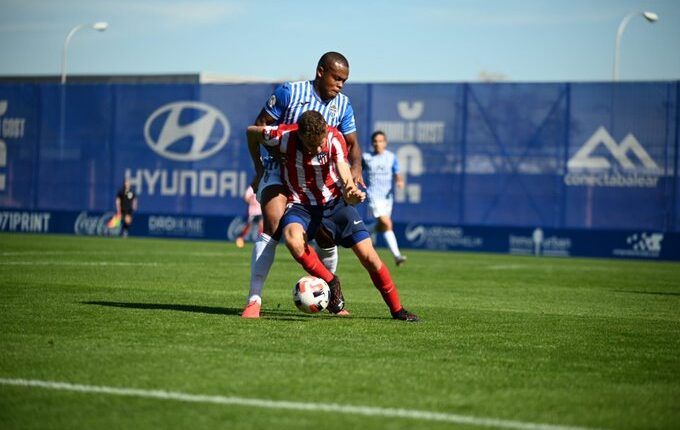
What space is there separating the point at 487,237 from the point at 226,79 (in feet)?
110

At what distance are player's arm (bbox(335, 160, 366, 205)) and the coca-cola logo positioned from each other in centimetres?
2906

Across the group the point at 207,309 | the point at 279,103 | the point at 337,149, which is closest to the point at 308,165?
the point at 337,149

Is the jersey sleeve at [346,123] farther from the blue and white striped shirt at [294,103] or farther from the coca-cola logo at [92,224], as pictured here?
the coca-cola logo at [92,224]

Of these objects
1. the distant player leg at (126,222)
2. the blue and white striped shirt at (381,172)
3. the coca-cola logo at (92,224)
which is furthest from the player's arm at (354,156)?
the coca-cola logo at (92,224)

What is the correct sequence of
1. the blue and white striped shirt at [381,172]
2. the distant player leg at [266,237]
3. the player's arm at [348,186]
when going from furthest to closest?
1. the blue and white striped shirt at [381,172]
2. the distant player leg at [266,237]
3. the player's arm at [348,186]

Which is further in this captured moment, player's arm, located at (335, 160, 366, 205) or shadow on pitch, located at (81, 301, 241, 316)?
shadow on pitch, located at (81, 301, 241, 316)

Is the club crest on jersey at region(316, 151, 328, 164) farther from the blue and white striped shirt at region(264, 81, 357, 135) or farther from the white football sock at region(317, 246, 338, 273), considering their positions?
the white football sock at region(317, 246, 338, 273)

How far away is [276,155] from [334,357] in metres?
3.22

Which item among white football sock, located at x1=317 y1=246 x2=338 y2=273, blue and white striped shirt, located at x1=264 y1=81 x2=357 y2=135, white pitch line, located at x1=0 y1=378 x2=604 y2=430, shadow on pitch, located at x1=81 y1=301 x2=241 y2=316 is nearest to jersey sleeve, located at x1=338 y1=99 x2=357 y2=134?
blue and white striped shirt, located at x1=264 y1=81 x2=357 y2=135

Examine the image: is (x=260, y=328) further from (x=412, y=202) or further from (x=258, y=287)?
(x=412, y=202)

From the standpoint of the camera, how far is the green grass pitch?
603 centimetres

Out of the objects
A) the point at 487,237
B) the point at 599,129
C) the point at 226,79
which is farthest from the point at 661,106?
the point at 226,79

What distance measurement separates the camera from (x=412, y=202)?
114ft

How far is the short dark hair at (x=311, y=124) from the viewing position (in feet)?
33.6
